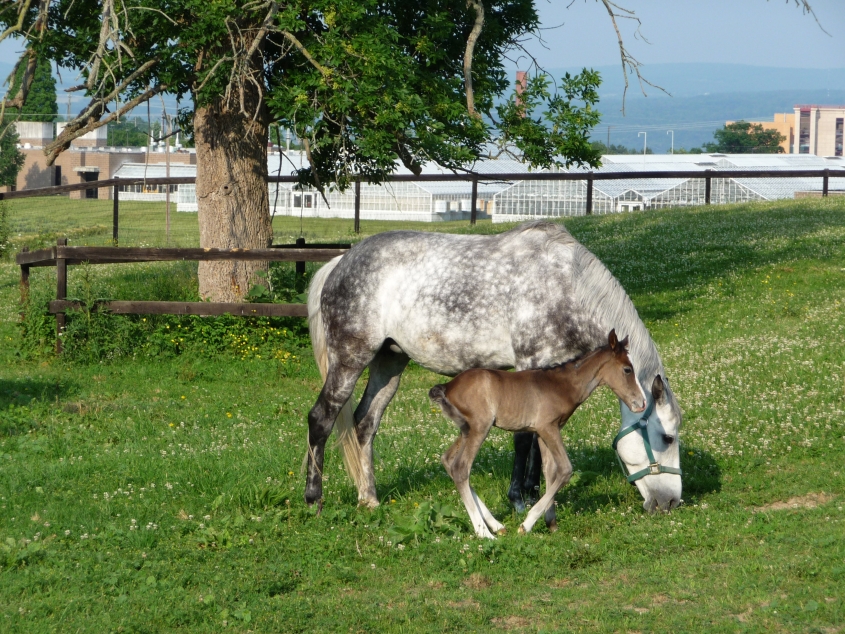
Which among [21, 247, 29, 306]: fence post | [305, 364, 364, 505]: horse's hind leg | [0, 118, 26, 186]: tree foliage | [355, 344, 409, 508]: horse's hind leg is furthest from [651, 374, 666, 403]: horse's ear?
[0, 118, 26, 186]: tree foliage

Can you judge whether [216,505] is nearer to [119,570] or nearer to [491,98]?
[119,570]

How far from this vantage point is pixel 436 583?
5.85 metres

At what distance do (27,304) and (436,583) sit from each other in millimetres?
10229

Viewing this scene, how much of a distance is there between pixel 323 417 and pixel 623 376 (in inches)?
98.0

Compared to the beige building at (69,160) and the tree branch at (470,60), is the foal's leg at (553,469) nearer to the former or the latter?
the tree branch at (470,60)

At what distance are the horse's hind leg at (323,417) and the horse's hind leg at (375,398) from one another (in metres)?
0.33

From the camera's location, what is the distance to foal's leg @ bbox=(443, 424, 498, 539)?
647 cm

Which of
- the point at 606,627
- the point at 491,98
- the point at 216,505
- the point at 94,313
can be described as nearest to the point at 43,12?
the point at 94,313

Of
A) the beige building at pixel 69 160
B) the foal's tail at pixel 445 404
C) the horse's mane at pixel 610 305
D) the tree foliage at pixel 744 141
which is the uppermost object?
the tree foliage at pixel 744 141

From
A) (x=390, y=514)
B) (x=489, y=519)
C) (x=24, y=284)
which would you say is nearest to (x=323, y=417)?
(x=390, y=514)

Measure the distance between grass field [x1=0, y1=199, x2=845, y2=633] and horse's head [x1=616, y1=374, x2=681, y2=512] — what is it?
0.17 meters

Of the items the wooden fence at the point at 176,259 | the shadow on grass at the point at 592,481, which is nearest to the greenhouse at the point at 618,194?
the wooden fence at the point at 176,259

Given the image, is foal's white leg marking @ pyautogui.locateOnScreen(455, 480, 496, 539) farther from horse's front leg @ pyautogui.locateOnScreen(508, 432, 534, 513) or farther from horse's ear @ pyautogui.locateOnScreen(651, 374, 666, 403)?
horse's ear @ pyautogui.locateOnScreen(651, 374, 666, 403)

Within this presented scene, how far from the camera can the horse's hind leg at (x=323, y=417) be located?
747cm
